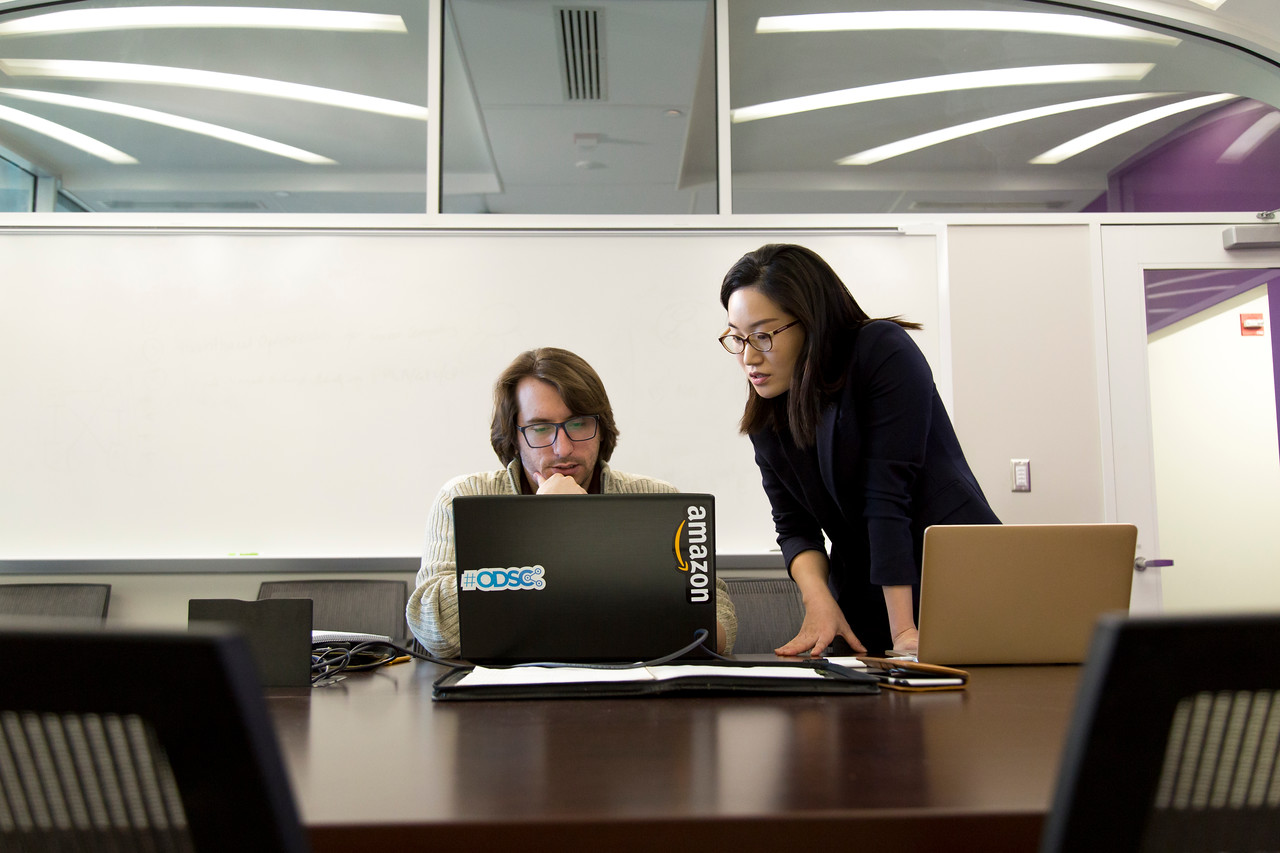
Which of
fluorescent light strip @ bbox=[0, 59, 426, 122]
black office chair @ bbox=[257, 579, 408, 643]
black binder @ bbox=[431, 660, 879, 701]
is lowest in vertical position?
black office chair @ bbox=[257, 579, 408, 643]

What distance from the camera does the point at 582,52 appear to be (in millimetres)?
3439

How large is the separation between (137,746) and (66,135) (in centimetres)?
392

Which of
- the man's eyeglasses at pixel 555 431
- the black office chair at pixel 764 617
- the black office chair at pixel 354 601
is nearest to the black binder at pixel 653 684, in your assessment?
the man's eyeglasses at pixel 555 431

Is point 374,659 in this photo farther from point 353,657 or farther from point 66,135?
point 66,135

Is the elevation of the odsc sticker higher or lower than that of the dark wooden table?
higher

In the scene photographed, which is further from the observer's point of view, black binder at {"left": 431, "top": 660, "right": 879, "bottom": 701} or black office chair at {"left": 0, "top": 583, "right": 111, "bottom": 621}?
black office chair at {"left": 0, "top": 583, "right": 111, "bottom": 621}

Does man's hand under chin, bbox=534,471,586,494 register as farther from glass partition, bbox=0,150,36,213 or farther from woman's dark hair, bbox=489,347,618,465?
glass partition, bbox=0,150,36,213

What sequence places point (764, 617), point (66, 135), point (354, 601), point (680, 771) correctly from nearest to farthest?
point (680, 771) < point (764, 617) < point (354, 601) < point (66, 135)

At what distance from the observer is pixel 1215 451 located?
333 cm

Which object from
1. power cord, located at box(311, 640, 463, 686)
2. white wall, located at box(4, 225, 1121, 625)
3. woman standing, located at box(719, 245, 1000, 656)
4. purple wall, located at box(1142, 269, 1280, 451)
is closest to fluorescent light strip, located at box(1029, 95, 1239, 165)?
white wall, located at box(4, 225, 1121, 625)

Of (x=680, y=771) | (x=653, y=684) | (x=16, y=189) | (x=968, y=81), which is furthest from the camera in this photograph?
(x=968, y=81)

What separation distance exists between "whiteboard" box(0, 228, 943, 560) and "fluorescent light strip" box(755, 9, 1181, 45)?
39.7 inches

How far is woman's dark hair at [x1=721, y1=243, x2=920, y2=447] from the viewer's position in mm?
1613

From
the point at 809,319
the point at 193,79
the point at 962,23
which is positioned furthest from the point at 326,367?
the point at 962,23
